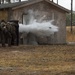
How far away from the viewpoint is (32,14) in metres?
37.2

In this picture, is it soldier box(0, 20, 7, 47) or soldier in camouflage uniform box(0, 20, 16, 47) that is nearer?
soldier box(0, 20, 7, 47)

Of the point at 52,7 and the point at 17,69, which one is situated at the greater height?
the point at 52,7

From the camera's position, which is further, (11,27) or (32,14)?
(32,14)

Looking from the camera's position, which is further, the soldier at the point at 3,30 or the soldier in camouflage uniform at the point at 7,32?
the soldier in camouflage uniform at the point at 7,32

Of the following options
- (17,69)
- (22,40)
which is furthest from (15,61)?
(22,40)

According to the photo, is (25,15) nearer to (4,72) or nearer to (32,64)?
(32,64)

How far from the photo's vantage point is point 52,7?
3850 centimetres

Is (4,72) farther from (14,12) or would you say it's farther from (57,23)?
(57,23)

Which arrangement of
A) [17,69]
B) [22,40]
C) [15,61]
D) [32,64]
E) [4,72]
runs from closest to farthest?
[4,72], [17,69], [32,64], [15,61], [22,40]

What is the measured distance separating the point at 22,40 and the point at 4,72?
68.1 ft

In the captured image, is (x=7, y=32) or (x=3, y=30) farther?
(x=7, y=32)

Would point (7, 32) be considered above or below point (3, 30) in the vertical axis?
below

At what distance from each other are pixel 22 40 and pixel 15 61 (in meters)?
16.4

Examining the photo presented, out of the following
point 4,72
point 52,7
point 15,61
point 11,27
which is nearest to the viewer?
point 4,72
